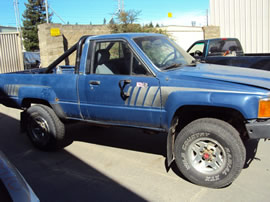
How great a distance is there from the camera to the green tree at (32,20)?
43562 mm

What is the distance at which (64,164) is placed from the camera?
4.47 meters

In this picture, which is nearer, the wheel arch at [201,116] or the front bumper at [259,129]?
the front bumper at [259,129]

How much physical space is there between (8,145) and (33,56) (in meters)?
21.4

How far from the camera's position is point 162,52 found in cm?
426

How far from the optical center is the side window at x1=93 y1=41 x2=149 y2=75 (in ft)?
13.1

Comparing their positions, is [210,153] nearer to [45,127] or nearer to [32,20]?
[45,127]

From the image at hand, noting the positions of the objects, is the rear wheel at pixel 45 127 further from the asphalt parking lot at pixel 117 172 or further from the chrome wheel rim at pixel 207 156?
the chrome wheel rim at pixel 207 156

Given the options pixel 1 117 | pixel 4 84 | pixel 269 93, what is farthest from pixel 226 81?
pixel 1 117

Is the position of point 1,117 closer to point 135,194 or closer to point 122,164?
point 122,164

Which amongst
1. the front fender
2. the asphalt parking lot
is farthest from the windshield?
the asphalt parking lot

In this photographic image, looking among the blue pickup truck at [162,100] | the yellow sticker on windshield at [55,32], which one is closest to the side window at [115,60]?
the blue pickup truck at [162,100]

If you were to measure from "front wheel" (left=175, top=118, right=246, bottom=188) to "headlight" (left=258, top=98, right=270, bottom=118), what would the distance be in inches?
15.8

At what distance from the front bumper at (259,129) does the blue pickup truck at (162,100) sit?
0.01 m

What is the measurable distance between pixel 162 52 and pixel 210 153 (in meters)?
1.67
